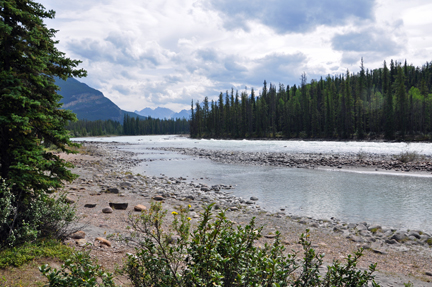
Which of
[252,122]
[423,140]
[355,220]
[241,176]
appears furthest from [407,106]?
[355,220]

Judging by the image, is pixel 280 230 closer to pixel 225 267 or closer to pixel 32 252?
pixel 225 267

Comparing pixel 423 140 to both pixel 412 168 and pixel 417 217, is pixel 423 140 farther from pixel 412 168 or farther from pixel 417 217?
pixel 417 217

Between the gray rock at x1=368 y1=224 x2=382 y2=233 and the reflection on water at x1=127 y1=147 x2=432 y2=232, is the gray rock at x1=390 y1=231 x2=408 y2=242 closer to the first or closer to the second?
the gray rock at x1=368 y1=224 x2=382 y2=233

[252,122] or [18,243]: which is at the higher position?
[252,122]

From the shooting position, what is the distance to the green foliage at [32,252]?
4.35 meters

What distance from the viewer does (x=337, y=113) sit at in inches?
3204

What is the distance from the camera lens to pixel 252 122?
103 meters

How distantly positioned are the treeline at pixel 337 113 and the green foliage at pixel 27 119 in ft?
242

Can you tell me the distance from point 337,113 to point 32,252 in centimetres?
8885

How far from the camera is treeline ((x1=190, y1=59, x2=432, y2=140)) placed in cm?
6975

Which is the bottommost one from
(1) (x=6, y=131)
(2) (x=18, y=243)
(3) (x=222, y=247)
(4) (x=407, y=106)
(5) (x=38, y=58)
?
(2) (x=18, y=243)

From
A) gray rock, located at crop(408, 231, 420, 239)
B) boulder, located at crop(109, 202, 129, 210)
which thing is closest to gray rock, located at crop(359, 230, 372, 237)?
gray rock, located at crop(408, 231, 420, 239)

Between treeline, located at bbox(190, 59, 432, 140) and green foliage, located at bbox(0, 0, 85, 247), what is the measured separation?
73.9 metres

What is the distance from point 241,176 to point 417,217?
12109 mm
